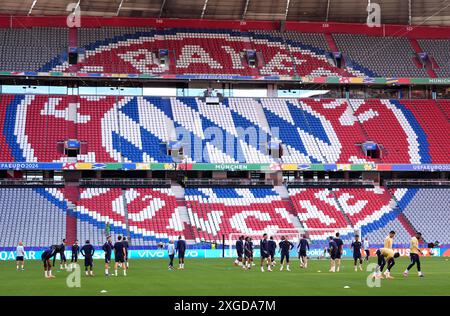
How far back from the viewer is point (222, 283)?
103 feet

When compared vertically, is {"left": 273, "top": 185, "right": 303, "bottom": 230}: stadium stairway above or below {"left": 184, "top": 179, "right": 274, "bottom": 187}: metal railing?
below

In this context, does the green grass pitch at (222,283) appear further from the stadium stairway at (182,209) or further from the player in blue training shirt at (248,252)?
the stadium stairway at (182,209)

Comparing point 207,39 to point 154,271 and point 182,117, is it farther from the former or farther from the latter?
point 154,271

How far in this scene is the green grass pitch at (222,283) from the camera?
1061 inches

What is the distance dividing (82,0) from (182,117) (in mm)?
13845

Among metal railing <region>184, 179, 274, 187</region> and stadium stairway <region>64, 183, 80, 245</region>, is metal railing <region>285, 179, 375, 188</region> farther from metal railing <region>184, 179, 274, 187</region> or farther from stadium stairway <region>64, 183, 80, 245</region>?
stadium stairway <region>64, 183, 80, 245</region>

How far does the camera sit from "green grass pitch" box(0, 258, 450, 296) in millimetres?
26953

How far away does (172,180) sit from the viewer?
69.0 meters

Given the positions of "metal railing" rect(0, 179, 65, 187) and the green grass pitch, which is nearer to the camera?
the green grass pitch

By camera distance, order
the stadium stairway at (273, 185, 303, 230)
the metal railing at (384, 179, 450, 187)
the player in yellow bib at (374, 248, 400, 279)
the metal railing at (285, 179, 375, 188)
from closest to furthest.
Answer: the player in yellow bib at (374, 248, 400, 279) < the stadium stairway at (273, 185, 303, 230) < the metal railing at (285, 179, 375, 188) < the metal railing at (384, 179, 450, 187)

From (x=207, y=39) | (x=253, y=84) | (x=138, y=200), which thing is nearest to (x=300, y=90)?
(x=253, y=84)

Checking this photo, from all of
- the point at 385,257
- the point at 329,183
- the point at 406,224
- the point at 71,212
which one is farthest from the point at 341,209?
the point at 385,257

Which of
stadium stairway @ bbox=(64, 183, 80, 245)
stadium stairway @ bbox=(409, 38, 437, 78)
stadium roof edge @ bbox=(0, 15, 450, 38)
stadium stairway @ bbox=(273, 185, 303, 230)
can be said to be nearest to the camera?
stadium stairway @ bbox=(64, 183, 80, 245)

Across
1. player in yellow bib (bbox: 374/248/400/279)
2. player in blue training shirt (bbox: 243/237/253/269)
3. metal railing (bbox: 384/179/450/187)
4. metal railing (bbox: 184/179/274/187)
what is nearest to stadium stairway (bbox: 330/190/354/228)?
metal railing (bbox: 184/179/274/187)
